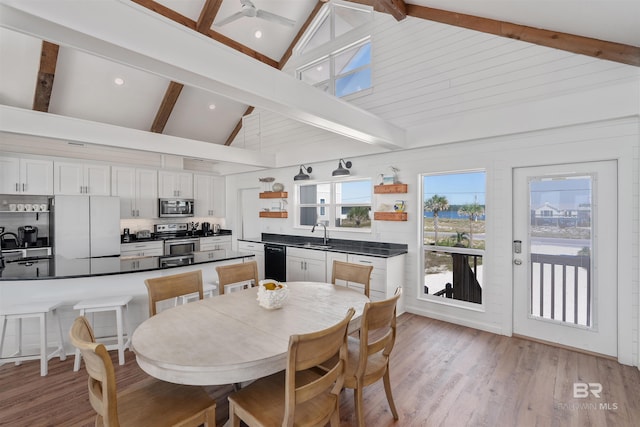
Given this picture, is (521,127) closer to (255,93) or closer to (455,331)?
(455,331)

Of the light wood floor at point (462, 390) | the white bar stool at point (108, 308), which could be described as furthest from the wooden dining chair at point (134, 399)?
the white bar stool at point (108, 308)

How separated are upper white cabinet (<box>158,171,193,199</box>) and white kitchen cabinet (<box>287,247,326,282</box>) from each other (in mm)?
3315

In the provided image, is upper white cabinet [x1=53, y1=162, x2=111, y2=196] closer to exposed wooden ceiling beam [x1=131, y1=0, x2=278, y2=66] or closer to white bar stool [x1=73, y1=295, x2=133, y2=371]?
exposed wooden ceiling beam [x1=131, y1=0, x2=278, y2=66]

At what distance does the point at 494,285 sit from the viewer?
367 cm

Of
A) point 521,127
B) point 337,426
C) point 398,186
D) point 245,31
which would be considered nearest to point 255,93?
point 337,426

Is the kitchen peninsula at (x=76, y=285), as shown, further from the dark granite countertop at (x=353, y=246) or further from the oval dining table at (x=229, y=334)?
the dark granite countertop at (x=353, y=246)

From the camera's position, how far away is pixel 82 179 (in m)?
5.35

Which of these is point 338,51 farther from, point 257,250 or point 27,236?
point 27,236

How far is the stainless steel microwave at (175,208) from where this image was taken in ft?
21.0

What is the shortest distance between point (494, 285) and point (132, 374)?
413cm

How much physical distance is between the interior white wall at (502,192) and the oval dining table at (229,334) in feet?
7.14

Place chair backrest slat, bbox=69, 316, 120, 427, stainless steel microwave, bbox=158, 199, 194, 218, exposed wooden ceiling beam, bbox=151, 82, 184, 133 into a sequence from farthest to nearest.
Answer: stainless steel microwave, bbox=158, 199, 194, 218
exposed wooden ceiling beam, bbox=151, 82, 184, 133
chair backrest slat, bbox=69, 316, 120, 427

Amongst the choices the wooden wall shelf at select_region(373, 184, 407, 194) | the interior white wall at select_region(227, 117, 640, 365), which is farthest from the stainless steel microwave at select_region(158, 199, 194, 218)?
the wooden wall shelf at select_region(373, 184, 407, 194)

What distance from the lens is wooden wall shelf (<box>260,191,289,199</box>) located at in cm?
614
